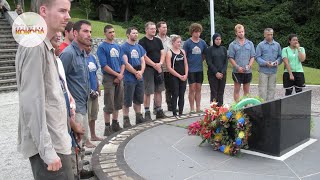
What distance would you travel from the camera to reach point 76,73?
4.69 meters

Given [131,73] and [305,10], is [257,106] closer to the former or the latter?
[131,73]

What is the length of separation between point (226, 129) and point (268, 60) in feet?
13.7

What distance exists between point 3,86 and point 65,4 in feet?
35.5

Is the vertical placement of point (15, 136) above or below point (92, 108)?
below

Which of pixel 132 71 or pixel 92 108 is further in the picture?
pixel 132 71

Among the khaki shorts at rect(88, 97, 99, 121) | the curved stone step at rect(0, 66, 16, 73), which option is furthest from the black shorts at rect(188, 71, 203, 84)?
the curved stone step at rect(0, 66, 16, 73)

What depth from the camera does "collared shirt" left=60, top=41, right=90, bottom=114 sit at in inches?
181

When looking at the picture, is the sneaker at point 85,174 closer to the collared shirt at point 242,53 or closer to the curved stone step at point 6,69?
the collared shirt at point 242,53

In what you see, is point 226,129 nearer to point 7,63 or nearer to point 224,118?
point 224,118

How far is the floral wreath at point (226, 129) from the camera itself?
4.52 meters

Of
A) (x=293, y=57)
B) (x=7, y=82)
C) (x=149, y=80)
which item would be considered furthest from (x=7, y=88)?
(x=293, y=57)

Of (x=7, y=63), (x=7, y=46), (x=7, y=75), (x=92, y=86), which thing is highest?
(x=7, y=46)

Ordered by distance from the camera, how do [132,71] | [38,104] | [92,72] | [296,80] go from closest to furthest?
[38,104] → [92,72] → [132,71] → [296,80]

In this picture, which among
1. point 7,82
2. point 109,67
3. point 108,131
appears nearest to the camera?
point 109,67
